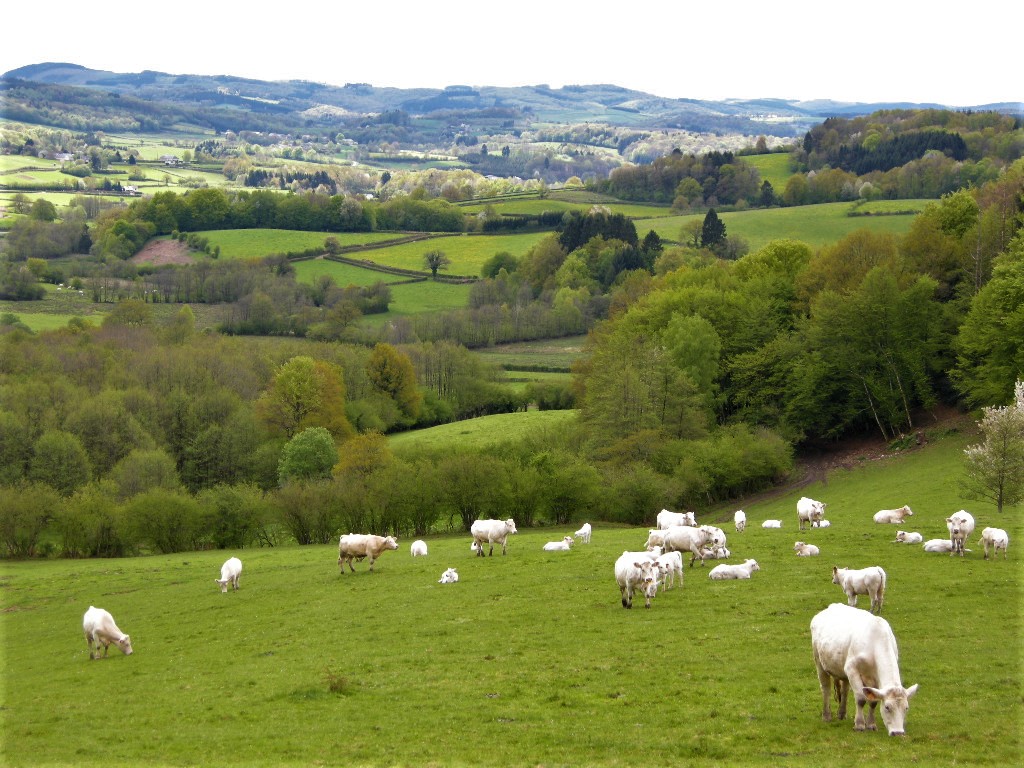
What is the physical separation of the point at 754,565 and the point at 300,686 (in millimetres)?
14093

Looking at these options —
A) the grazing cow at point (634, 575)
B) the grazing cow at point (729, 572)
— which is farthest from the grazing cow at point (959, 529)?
the grazing cow at point (634, 575)

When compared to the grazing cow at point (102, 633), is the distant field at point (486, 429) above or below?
below

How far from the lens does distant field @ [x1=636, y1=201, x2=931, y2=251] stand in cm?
14325

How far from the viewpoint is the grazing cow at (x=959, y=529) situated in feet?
96.7

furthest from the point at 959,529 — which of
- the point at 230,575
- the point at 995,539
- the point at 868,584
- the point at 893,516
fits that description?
the point at 230,575

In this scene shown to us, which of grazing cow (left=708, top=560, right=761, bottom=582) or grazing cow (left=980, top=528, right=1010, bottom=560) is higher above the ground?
grazing cow (left=980, top=528, right=1010, bottom=560)

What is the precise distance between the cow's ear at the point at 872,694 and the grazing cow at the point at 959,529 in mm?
15877

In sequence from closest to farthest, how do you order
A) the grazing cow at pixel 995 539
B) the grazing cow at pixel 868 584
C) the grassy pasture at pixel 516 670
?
the grassy pasture at pixel 516 670 < the grazing cow at pixel 868 584 < the grazing cow at pixel 995 539

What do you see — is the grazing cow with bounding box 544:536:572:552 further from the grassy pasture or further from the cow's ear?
the cow's ear

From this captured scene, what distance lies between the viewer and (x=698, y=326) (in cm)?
7700

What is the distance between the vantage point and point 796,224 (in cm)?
15550

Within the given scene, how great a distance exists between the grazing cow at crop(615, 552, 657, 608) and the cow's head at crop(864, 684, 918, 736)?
392 inches

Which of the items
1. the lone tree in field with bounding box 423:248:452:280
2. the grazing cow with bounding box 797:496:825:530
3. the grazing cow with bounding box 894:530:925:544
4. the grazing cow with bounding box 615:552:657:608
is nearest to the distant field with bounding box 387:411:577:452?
the grazing cow with bounding box 797:496:825:530

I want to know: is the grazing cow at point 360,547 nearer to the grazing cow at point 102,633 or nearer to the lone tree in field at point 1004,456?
the grazing cow at point 102,633
